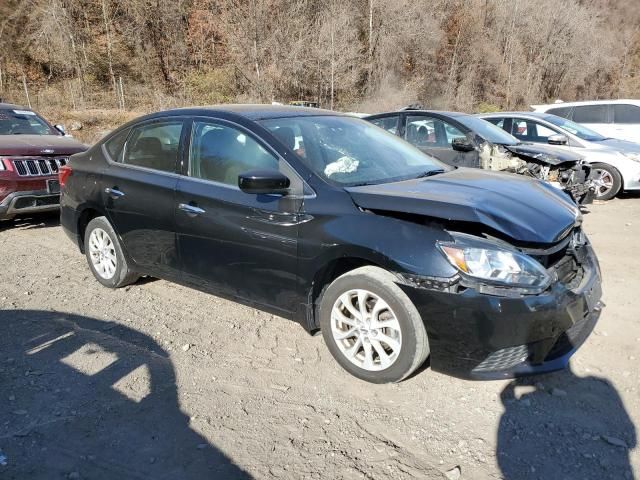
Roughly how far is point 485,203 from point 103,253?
346cm

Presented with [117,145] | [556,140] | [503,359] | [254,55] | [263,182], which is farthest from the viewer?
[254,55]

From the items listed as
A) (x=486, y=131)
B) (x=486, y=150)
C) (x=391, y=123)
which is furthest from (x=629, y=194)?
(x=391, y=123)

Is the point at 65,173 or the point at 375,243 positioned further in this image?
the point at 65,173

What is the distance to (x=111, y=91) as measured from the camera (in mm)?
24578

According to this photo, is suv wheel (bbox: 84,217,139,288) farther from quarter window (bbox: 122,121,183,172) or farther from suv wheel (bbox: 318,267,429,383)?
suv wheel (bbox: 318,267,429,383)

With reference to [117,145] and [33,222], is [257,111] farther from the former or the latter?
[33,222]

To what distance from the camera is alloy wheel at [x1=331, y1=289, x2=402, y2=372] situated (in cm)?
303

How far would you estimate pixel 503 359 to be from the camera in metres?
2.83

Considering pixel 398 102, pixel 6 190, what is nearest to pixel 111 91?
pixel 398 102

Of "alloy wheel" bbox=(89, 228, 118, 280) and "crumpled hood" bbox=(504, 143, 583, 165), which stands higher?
"crumpled hood" bbox=(504, 143, 583, 165)

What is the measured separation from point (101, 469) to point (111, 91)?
25.2m

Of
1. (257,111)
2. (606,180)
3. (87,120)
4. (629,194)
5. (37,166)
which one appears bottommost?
(629,194)

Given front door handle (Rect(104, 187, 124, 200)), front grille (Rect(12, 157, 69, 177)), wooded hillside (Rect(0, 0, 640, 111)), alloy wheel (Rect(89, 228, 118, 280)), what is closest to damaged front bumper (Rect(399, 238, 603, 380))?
front door handle (Rect(104, 187, 124, 200))

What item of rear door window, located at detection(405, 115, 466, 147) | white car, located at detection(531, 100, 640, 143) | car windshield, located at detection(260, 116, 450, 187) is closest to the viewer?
car windshield, located at detection(260, 116, 450, 187)
